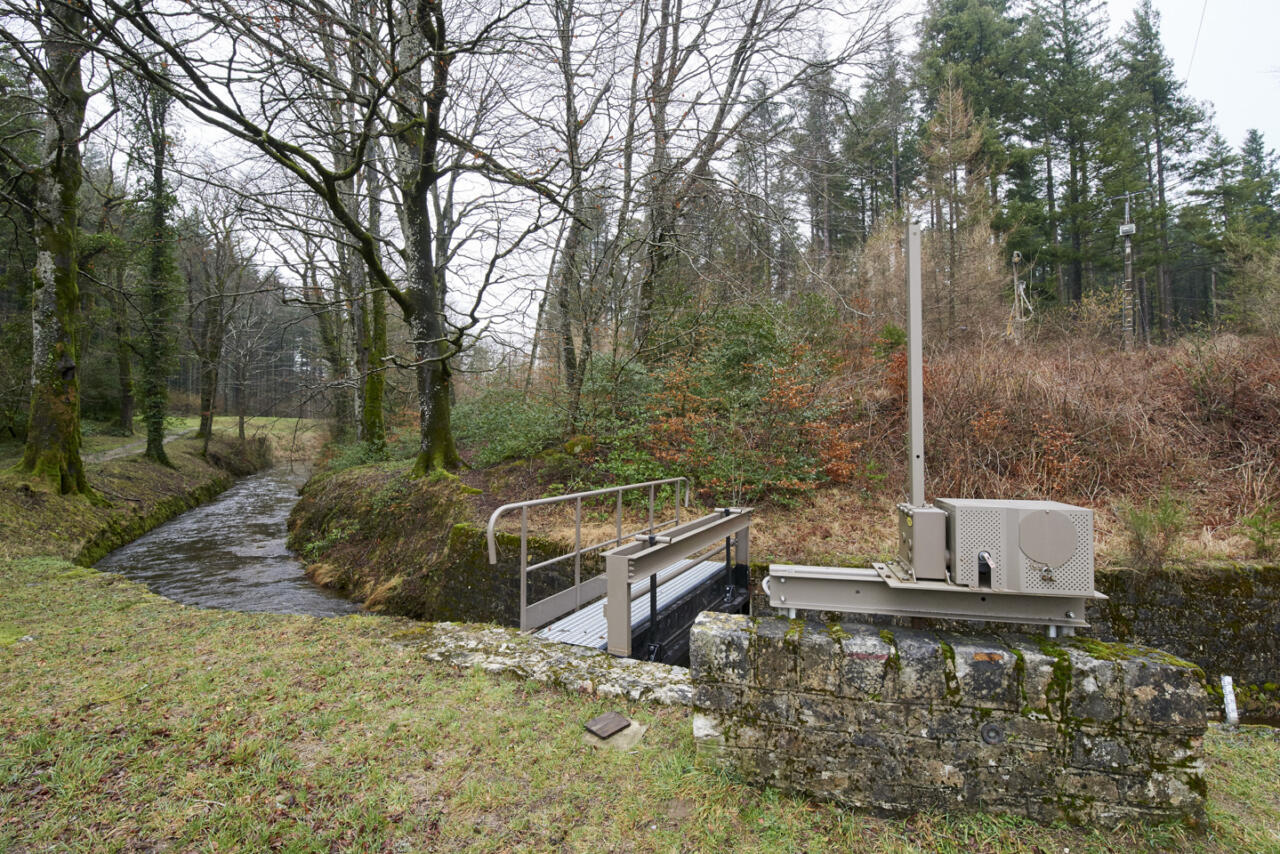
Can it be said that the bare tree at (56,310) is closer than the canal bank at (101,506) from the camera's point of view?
No

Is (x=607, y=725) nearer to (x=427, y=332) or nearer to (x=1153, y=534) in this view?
(x=1153, y=534)

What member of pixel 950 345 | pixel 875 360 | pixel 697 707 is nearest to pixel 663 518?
pixel 875 360

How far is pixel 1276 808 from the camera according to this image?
8.43 feet

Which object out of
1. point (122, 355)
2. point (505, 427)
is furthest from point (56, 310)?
point (122, 355)

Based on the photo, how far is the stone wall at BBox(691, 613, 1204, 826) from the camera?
2.11 m

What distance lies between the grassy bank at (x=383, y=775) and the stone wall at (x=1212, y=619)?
140 centimetres

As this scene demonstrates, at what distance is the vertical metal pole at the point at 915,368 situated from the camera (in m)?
2.63

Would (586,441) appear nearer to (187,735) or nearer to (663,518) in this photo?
(663,518)

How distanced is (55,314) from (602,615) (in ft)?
35.7

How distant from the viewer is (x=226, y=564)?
931 centimetres

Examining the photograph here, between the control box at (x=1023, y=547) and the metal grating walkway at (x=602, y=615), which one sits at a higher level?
the control box at (x=1023, y=547)

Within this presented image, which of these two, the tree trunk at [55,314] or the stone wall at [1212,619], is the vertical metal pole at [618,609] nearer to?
the stone wall at [1212,619]

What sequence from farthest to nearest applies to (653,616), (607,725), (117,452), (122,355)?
(122,355) → (117,452) → (653,616) → (607,725)

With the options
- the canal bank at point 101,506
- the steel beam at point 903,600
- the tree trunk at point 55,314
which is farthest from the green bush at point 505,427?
the steel beam at point 903,600
